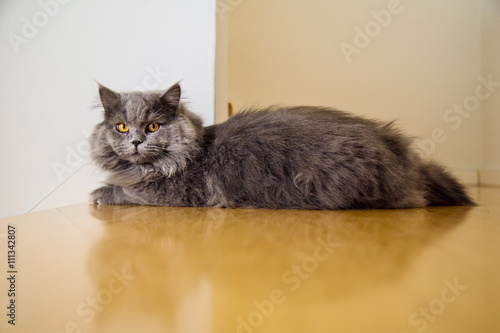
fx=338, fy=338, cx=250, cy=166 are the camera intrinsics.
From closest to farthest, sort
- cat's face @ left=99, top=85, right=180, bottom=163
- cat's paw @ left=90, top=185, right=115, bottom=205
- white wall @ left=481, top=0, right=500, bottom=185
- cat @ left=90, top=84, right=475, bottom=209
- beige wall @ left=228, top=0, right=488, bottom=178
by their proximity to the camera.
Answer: cat @ left=90, top=84, right=475, bottom=209
cat's face @ left=99, top=85, right=180, bottom=163
cat's paw @ left=90, top=185, right=115, bottom=205
white wall @ left=481, top=0, right=500, bottom=185
beige wall @ left=228, top=0, right=488, bottom=178

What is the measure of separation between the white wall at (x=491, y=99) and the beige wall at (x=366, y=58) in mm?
80

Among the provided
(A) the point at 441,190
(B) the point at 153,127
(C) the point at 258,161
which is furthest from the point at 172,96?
(A) the point at 441,190

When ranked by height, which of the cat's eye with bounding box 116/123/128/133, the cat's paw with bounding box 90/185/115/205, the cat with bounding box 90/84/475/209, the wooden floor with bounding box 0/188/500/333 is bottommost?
the wooden floor with bounding box 0/188/500/333

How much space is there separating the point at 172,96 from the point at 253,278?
123cm

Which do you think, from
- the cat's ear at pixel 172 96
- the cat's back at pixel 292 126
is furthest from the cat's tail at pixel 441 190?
the cat's ear at pixel 172 96

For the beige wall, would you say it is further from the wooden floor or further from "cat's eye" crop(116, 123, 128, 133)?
the wooden floor

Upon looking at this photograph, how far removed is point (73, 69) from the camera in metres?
2.06

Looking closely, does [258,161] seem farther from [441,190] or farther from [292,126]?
[441,190]

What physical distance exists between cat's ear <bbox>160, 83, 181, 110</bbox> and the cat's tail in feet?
3.97

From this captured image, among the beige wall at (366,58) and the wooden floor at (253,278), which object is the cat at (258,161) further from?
the beige wall at (366,58)

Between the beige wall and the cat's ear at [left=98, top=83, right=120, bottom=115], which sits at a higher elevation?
the beige wall

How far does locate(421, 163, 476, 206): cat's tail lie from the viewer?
5.23ft

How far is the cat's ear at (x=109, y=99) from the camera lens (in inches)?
61.7

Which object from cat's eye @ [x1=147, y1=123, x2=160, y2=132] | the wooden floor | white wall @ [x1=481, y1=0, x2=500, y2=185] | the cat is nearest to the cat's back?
the cat
